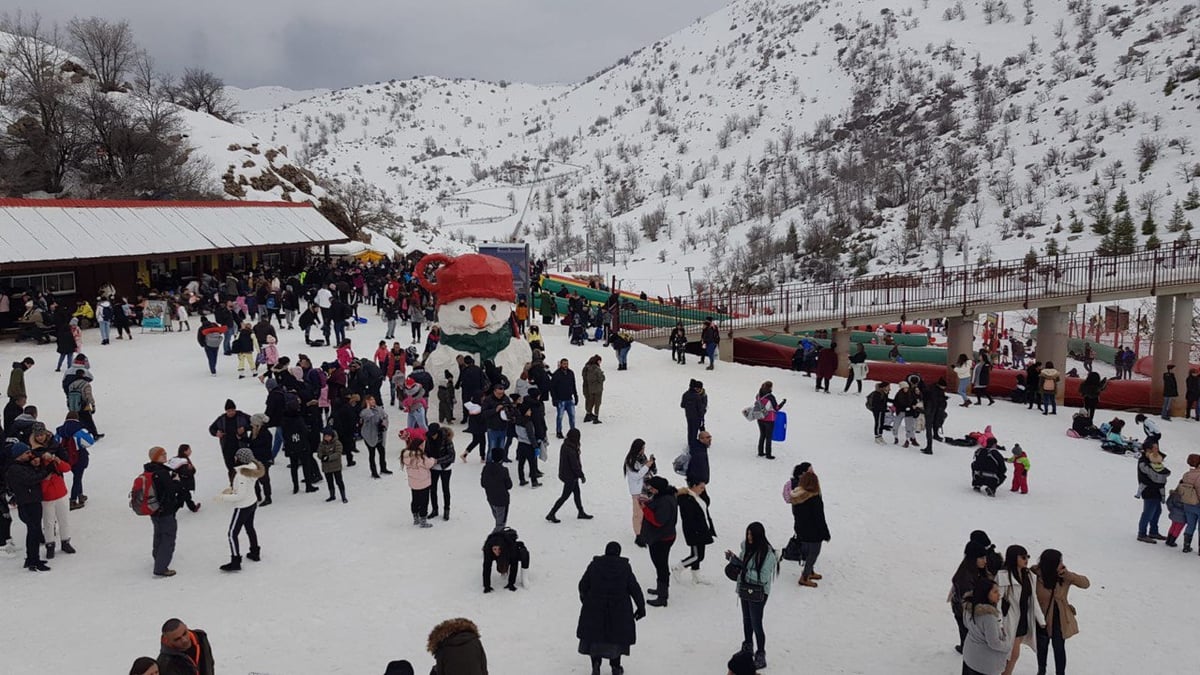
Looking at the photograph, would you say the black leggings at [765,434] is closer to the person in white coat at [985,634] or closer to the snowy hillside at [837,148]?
the person in white coat at [985,634]

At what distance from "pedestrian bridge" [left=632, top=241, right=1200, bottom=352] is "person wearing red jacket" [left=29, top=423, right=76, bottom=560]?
17.0 m

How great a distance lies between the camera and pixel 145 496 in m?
8.66

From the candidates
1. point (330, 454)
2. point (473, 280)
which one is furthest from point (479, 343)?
point (330, 454)

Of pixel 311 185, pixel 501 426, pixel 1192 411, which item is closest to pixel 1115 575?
pixel 501 426

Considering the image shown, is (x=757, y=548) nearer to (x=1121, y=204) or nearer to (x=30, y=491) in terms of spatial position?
(x=30, y=491)

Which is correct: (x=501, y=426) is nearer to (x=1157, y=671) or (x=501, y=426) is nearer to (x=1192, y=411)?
A: (x=1157, y=671)

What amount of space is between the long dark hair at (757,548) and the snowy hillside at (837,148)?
41448mm

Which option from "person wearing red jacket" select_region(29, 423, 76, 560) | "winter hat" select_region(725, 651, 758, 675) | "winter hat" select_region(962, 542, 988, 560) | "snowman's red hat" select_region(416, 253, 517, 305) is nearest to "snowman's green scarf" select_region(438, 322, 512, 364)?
"snowman's red hat" select_region(416, 253, 517, 305)

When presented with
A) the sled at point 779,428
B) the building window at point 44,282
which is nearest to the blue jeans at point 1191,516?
the sled at point 779,428

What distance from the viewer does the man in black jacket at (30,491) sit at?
28.5ft

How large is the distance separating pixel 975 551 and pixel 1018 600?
0.51 meters

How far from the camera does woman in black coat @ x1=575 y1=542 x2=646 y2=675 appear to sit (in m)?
6.73

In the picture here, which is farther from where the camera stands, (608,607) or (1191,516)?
(1191,516)

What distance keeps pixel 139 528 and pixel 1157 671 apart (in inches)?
444
